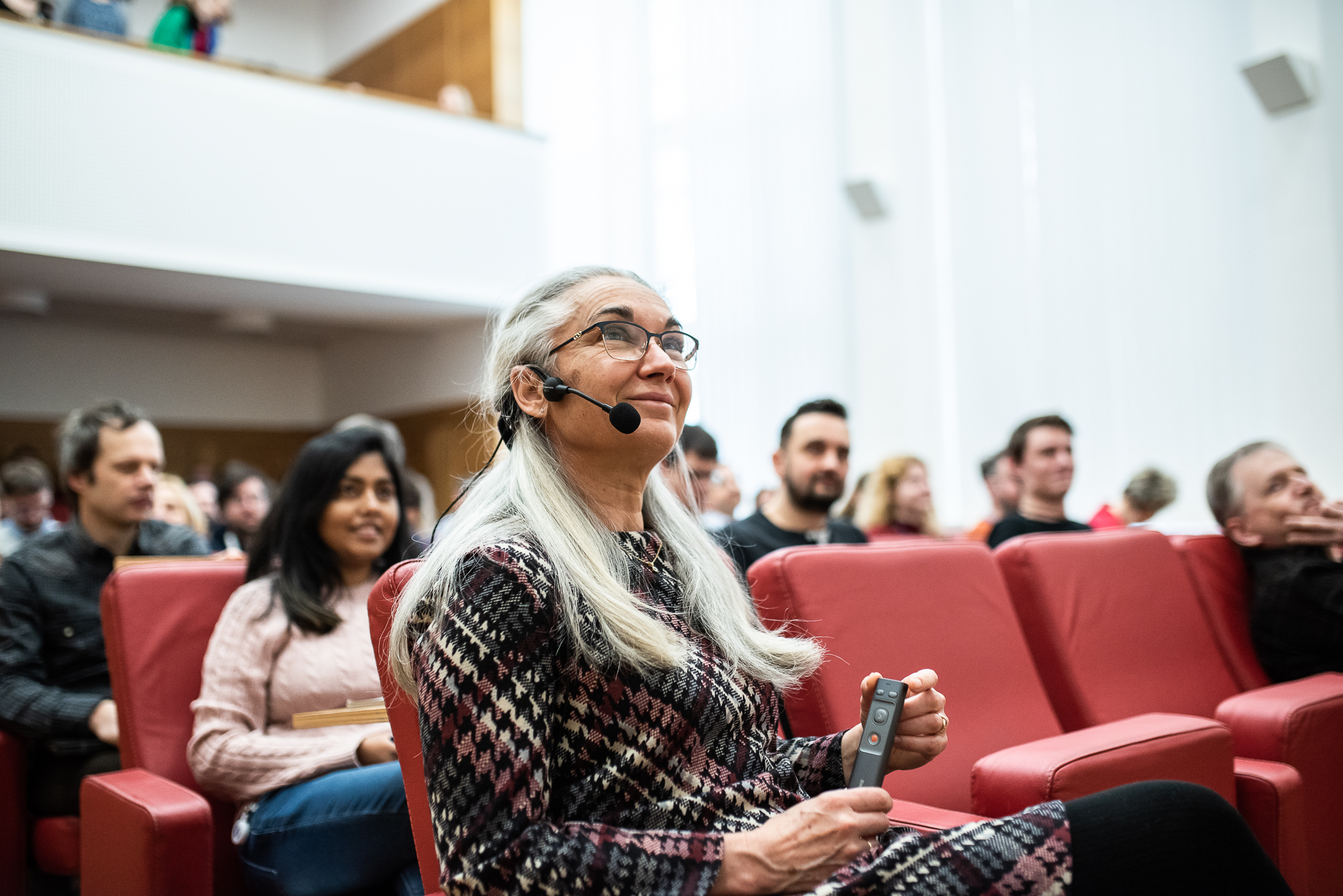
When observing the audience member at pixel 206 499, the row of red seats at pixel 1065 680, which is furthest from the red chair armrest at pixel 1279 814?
the audience member at pixel 206 499

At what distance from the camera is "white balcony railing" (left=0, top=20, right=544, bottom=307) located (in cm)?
554

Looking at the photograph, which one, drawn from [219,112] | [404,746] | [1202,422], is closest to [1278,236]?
[1202,422]

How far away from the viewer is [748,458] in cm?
640

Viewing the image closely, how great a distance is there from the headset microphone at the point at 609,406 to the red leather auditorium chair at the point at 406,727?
0.87ft

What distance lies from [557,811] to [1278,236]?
4358 millimetres

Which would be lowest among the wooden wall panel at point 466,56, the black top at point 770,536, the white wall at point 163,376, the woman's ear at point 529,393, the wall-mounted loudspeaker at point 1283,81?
the black top at point 770,536

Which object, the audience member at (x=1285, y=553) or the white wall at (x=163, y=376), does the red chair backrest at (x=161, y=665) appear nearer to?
the audience member at (x=1285, y=553)

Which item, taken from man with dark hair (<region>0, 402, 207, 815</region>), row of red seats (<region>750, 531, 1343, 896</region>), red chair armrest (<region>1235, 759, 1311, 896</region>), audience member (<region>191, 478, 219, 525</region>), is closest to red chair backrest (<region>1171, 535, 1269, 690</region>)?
row of red seats (<region>750, 531, 1343, 896</region>)

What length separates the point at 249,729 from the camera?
1.78 m

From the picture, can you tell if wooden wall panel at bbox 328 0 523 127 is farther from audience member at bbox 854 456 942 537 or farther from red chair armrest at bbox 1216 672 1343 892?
red chair armrest at bbox 1216 672 1343 892

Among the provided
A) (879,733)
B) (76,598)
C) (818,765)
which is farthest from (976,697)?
(76,598)

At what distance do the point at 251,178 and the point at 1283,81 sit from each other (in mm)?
5290

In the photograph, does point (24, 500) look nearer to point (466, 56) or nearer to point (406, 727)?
point (406, 727)

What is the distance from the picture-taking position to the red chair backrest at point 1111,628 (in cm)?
196
